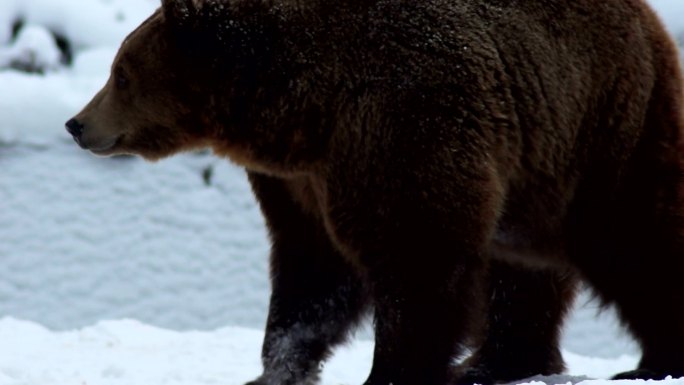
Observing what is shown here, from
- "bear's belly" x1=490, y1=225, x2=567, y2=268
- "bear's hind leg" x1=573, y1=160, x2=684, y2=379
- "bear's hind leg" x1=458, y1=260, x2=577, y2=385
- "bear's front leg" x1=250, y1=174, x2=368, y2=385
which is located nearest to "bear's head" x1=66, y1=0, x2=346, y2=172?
"bear's front leg" x1=250, y1=174, x2=368, y2=385

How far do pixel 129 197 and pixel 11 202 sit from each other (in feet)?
3.48

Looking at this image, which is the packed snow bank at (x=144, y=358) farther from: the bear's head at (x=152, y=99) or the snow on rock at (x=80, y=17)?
the snow on rock at (x=80, y=17)

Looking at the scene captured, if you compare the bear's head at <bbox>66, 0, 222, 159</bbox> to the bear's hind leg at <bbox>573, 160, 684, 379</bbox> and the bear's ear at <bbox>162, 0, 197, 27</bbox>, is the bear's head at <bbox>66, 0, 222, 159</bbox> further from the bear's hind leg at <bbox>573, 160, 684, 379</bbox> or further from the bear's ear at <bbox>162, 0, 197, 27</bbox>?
the bear's hind leg at <bbox>573, 160, 684, 379</bbox>

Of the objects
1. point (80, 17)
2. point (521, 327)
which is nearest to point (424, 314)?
point (521, 327)

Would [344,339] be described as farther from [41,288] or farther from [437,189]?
[41,288]

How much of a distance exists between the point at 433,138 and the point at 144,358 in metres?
3.19

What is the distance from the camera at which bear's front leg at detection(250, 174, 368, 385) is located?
546 centimetres

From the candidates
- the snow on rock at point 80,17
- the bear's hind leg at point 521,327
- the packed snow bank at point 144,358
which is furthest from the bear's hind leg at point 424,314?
the snow on rock at point 80,17

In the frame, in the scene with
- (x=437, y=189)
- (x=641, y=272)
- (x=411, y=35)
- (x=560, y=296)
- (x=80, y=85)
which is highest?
(x=411, y=35)

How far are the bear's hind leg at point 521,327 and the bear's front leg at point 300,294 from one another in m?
0.66

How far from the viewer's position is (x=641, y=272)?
16.9 feet

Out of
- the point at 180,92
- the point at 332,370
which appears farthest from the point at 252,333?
the point at 180,92

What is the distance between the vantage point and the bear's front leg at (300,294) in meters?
5.46

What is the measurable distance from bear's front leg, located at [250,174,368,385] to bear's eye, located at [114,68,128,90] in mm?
706
